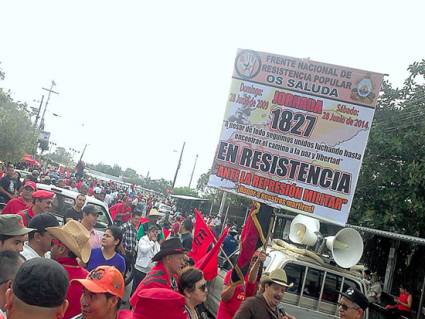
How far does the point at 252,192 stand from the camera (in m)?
4.95

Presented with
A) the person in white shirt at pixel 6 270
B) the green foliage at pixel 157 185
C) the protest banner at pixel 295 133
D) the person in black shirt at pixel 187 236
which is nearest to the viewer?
the person in white shirt at pixel 6 270

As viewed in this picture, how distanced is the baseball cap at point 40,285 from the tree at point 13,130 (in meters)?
31.3

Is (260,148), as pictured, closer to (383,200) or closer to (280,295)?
(280,295)

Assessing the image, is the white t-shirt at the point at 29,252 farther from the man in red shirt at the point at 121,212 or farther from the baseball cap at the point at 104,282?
the man in red shirt at the point at 121,212

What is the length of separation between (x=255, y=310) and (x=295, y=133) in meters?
1.77

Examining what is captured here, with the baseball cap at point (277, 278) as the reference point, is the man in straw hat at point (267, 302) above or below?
below

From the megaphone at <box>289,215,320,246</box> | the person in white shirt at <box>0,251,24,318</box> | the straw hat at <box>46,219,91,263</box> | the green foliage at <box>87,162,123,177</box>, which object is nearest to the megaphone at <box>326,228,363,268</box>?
the megaphone at <box>289,215,320,246</box>

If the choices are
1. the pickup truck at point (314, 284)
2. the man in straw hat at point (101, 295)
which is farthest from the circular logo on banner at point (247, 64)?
the pickup truck at point (314, 284)

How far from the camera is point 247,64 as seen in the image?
16.7 ft

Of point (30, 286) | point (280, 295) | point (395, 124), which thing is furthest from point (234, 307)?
point (395, 124)

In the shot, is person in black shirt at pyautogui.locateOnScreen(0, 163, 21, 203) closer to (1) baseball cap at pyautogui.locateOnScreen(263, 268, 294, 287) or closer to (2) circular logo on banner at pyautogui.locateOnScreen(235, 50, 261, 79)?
(2) circular logo on banner at pyautogui.locateOnScreen(235, 50, 261, 79)

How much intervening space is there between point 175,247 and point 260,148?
1332 millimetres

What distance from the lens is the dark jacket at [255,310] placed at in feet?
13.7

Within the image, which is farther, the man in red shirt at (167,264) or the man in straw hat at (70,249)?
the man in red shirt at (167,264)
